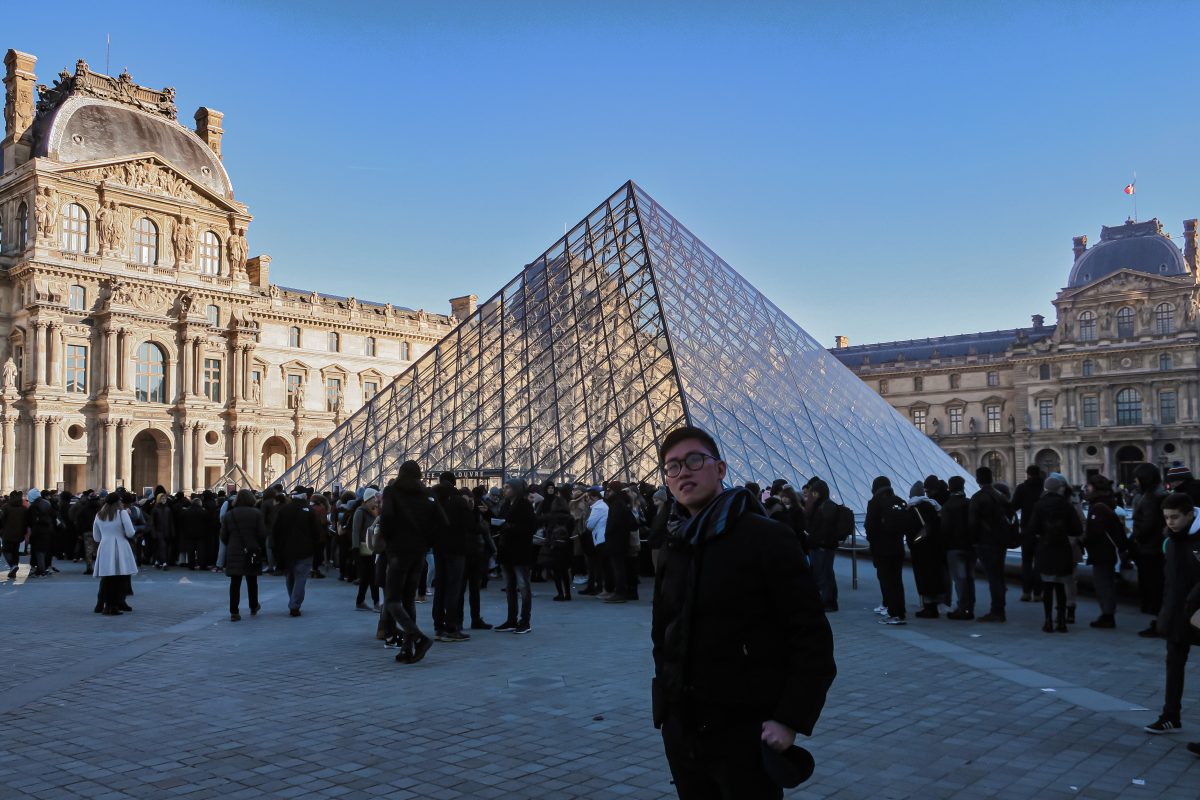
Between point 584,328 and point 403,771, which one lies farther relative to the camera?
point 584,328

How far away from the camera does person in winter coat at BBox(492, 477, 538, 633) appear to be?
8.65 metres

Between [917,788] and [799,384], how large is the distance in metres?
16.6

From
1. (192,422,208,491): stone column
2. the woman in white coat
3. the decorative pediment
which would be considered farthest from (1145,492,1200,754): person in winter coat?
the decorative pediment

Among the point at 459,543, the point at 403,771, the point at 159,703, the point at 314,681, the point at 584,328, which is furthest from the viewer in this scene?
the point at 584,328

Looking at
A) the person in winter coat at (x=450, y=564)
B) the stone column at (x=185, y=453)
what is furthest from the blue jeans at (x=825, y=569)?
the stone column at (x=185, y=453)

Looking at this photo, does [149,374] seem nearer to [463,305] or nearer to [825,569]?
[463,305]

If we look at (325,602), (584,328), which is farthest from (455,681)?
(584,328)

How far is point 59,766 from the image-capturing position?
4434 mm

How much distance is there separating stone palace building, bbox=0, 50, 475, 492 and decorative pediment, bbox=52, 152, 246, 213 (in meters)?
0.06

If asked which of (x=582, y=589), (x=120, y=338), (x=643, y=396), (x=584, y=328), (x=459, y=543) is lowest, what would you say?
(x=582, y=589)

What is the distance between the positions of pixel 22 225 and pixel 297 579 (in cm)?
3684

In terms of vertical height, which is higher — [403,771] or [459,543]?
[459,543]

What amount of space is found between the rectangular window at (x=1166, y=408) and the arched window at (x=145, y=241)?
5469 centimetres

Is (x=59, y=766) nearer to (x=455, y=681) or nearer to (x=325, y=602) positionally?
(x=455, y=681)
